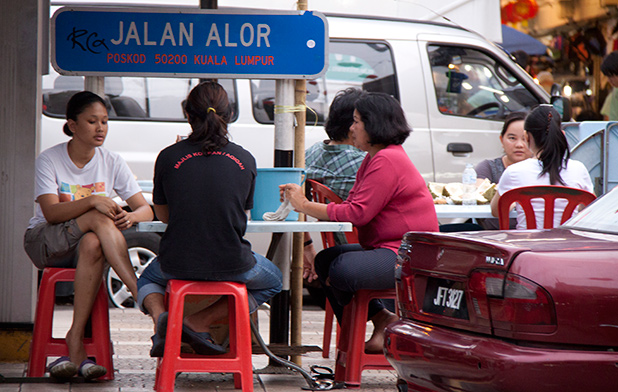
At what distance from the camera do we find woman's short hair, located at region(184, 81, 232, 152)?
3984mm

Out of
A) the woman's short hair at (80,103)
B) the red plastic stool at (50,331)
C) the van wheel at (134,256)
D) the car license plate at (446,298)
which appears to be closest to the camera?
the car license plate at (446,298)

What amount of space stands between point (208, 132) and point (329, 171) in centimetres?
142

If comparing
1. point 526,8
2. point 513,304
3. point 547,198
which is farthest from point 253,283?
point 526,8

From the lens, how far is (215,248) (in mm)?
3887

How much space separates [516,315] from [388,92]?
4.83 meters

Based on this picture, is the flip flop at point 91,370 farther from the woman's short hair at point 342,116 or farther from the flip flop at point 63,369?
the woman's short hair at point 342,116

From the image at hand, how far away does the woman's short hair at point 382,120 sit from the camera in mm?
4395

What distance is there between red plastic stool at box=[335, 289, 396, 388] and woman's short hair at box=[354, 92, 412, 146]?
0.80m

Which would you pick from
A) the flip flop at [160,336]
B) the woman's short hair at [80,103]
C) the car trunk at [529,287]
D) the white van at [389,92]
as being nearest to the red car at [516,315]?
the car trunk at [529,287]

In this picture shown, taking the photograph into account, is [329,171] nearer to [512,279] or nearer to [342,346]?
[342,346]

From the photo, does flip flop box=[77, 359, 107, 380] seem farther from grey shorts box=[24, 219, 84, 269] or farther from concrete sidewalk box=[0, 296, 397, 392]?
grey shorts box=[24, 219, 84, 269]

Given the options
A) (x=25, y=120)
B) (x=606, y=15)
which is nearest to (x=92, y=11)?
(x=25, y=120)

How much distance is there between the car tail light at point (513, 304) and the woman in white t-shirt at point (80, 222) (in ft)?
6.90

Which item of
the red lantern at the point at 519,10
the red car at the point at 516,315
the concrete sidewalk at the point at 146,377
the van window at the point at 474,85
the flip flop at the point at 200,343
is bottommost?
the concrete sidewalk at the point at 146,377
